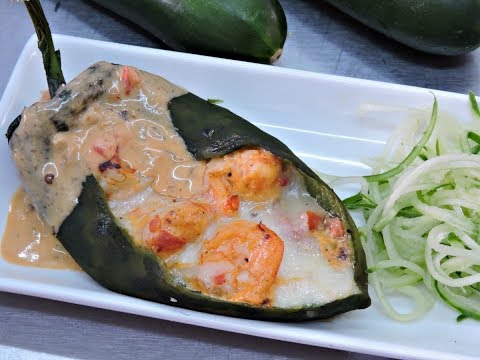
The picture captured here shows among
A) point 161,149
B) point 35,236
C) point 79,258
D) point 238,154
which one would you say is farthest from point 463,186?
point 35,236

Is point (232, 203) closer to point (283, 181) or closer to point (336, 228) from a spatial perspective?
point (283, 181)

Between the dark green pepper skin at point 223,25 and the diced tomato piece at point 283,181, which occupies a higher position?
the dark green pepper skin at point 223,25

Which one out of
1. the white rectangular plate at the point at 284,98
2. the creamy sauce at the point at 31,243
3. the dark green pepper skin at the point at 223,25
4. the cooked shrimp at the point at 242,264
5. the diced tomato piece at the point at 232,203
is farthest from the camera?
the dark green pepper skin at the point at 223,25

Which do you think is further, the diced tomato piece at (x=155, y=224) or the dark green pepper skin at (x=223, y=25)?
the dark green pepper skin at (x=223, y=25)

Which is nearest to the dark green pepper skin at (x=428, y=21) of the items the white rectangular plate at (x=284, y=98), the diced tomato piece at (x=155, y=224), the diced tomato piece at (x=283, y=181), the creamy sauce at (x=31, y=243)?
the white rectangular plate at (x=284, y=98)

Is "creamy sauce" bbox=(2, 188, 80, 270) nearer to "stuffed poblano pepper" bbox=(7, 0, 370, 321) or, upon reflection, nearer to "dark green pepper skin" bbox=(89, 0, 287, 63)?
"stuffed poblano pepper" bbox=(7, 0, 370, 321)

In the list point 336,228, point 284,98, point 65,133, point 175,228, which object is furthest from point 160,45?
point 336,228

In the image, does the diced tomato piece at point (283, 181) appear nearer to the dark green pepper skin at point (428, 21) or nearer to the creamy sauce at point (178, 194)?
the creamy sauce at point (178, 194)

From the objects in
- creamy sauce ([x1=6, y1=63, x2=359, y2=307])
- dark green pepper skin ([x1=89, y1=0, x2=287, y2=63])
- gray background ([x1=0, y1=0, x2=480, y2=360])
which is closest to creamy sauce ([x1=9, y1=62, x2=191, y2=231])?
creamy sauce ([x1=6, y1=63, x2=359, y2=307])
